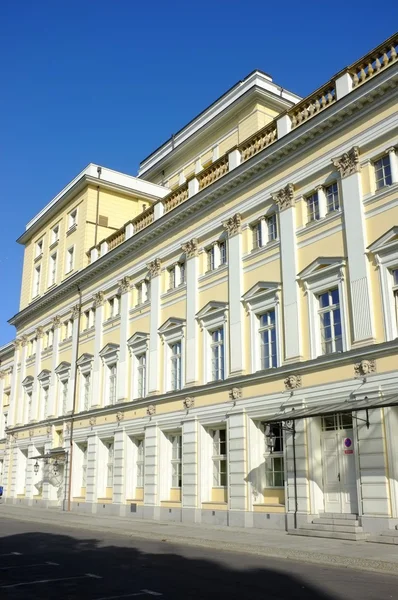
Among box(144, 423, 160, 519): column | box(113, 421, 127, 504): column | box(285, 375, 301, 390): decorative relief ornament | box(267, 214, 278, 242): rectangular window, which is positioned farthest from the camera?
box(113, 421, 127, 504): column

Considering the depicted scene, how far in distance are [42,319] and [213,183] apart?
21065mm

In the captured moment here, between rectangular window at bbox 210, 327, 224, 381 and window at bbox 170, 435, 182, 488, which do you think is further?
window at bbox 170, 435, 182, 488

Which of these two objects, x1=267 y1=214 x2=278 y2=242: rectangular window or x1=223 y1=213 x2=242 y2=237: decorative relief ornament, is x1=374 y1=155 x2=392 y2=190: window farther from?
x1=223 y1=213 x2=242 y2=237: decorative relief ornament

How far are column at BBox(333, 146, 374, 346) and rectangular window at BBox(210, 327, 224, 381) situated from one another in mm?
7209

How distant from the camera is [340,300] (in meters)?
19.8

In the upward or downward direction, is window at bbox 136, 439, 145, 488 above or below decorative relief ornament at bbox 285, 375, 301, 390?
below

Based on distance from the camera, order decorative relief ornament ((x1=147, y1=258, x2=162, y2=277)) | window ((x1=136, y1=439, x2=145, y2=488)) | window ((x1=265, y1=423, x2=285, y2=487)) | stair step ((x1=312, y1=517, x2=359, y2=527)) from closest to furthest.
Result: stair step ((x1=312, y1=517, x2=359, y2=527)), window ((x1=265, y1=423, x2=285, y2=487)), window ((x1=136, y1=439, x2=145, y2=488)), decorative relief ornament ((x1=147, y1=258, x2=162, y2=277))

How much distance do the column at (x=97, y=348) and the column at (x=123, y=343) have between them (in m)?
2.31

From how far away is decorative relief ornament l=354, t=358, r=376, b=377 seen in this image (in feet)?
59.6

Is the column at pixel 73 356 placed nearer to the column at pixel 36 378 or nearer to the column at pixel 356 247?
the column at pixel 36 378

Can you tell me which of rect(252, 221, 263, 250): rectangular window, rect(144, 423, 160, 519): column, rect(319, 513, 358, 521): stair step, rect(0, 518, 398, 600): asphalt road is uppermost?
rect(252, 221, 263, 250): rectangular window

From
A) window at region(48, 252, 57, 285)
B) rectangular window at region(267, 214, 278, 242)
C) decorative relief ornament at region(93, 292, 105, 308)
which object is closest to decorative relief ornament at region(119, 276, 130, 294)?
decorative relief ornament at region(93, 292, 105, 308)

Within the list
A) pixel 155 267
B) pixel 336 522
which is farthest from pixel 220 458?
pixel 155 267

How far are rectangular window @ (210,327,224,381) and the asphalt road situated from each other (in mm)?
9181
